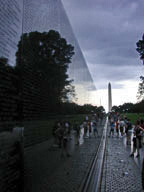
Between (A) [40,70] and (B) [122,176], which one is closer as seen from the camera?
(A) [40,70]

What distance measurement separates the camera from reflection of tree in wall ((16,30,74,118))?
14.1 ft

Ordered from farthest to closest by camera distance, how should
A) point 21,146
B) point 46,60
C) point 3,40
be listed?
point 46,60
point 21,146
point 3,40

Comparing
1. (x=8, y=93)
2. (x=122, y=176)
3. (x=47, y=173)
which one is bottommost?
(x=122, y=176)

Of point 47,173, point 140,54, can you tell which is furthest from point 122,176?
point 140,54

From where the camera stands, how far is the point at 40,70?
5285 mm

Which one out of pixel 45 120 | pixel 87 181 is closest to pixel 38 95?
pixel 45 120

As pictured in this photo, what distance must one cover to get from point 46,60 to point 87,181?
3180 mm

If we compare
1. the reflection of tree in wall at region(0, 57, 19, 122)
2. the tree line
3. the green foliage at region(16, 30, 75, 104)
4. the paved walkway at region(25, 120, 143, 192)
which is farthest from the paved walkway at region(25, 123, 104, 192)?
the green foliage at region(16, 30, 75, 104)

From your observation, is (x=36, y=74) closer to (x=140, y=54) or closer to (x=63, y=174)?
(x=63, y=174)

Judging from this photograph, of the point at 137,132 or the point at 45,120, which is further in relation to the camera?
the point at 137,132

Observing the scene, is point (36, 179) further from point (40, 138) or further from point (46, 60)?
point (46, 60)

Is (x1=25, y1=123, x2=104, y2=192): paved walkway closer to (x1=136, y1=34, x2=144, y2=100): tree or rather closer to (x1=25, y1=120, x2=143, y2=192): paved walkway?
(x1=25, y1=120, x2=143, y2=192): paved walkway

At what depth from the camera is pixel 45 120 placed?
5910 millimetres

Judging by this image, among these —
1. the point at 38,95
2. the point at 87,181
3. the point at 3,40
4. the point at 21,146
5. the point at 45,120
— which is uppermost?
the point at 3,40
